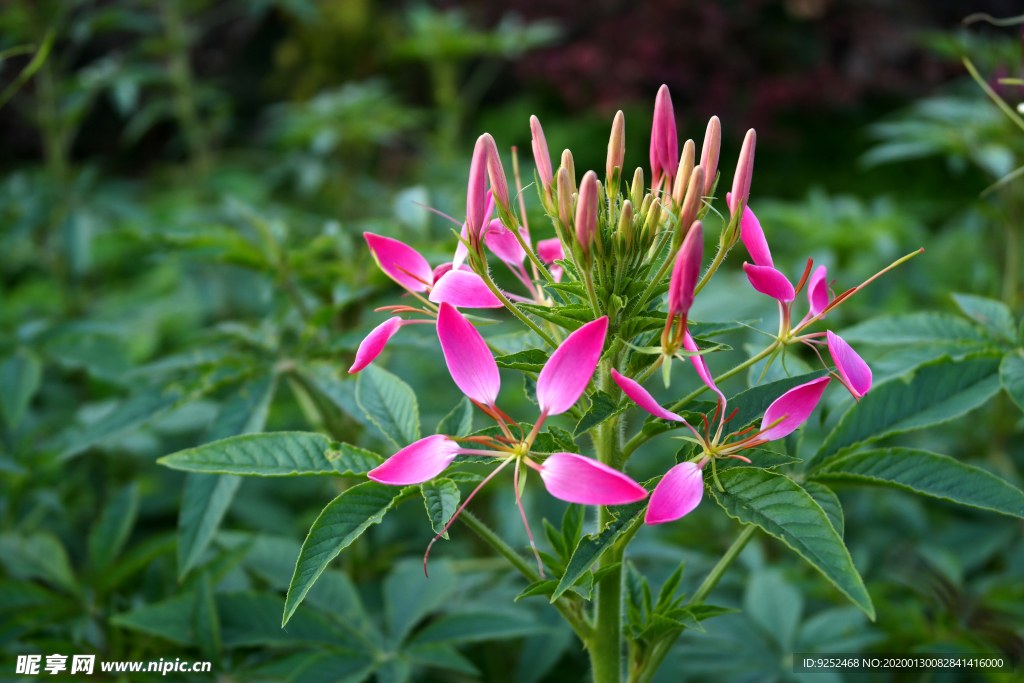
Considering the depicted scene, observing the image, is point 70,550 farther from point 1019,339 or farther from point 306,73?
point 306,73

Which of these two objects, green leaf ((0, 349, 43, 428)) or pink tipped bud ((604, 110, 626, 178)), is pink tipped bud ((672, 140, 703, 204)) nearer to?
pink tipped bud ((604, 110, 626, 178))

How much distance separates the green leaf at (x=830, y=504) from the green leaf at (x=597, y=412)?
19cm

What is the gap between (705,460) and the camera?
0.60 metres

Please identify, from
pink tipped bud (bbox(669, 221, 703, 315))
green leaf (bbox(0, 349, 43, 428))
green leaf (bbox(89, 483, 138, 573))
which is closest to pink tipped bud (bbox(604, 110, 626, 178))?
pink tipped bud (bbox(669, 221, 703, 315))

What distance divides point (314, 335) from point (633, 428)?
1.30 metres

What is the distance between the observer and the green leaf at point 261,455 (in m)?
0.69

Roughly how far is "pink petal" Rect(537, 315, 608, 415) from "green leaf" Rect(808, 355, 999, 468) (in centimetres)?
36

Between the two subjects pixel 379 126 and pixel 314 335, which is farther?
pixel 379 126

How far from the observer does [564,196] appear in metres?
0.61

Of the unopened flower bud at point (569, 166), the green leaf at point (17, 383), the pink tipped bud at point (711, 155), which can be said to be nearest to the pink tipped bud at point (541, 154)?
the unopened flower bud at point (569, 166)

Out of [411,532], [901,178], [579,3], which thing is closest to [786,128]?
[901,178]

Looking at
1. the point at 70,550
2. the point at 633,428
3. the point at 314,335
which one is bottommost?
the point at 633,428

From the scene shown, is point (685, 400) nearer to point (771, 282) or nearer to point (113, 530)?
point (771, 282)

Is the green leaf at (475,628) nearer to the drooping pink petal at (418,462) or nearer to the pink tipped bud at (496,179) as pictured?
the drooping pink petal at (418,462)
